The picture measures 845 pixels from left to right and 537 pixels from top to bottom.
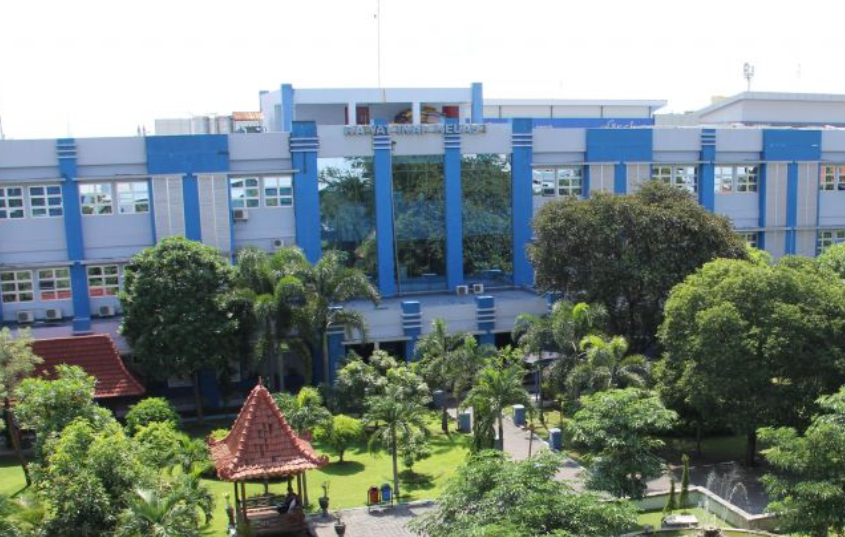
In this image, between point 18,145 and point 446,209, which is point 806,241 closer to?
point 446,209

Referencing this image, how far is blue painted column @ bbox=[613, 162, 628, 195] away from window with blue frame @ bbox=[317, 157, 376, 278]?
10250 mm

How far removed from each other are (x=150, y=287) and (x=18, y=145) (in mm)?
8076

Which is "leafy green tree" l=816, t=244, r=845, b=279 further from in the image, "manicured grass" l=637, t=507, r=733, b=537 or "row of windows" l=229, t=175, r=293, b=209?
"row of windows" l=229, t=175, r=293, b=209

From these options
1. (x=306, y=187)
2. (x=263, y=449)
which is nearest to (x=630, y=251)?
(x=306, y=187)

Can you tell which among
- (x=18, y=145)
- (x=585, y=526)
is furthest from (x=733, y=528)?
(x=18, y=145)

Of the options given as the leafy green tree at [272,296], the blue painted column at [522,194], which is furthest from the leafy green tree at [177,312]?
the blue painted column at [522,194]

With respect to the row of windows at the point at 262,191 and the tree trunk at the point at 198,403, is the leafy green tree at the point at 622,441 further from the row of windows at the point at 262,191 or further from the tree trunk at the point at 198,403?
the row of windows at the point at 262,191

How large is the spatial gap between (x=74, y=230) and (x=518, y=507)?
22.9 m

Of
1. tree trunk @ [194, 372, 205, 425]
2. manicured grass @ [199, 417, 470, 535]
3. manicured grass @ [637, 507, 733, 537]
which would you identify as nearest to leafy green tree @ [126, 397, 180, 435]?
manicured grass @ [199, 417, 470, 535]

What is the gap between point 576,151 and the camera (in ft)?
115

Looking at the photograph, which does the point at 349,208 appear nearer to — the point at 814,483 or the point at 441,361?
the point at 441,361

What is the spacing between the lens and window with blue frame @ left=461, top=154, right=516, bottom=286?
34594 mm

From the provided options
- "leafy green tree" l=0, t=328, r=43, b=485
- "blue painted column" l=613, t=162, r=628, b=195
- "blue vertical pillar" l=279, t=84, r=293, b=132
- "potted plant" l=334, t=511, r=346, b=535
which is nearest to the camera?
"potted plant" l=334, t=511, r=346, b=535

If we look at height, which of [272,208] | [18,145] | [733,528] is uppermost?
[18,145]
